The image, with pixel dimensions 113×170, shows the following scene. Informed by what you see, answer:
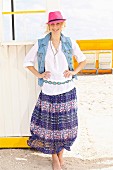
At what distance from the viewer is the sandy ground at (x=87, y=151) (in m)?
3.76

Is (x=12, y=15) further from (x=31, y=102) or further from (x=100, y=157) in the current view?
(x=100, y=157)

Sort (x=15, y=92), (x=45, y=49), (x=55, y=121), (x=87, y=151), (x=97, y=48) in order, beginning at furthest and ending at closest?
(x=97, y=48)
(x=87, y=151)
(x=15, y=92)
(x=55, y=121)
(x=45, y=49)

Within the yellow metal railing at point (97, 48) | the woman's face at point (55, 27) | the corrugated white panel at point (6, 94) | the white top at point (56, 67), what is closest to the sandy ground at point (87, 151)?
the corrugated white panel at point (6, 94)

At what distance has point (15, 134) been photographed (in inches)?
162

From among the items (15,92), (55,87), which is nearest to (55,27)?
(55,87)

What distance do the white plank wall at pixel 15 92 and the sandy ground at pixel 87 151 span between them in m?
0.27

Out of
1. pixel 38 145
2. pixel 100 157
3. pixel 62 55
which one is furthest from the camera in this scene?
pixel 100 157

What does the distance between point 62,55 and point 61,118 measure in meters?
0.55

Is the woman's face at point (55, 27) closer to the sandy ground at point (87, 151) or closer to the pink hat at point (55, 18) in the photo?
the pink hat at point (55, 18)

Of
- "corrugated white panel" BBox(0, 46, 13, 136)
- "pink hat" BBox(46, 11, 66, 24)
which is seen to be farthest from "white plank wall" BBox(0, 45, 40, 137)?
"pink hat" BBox(46, 11, 66, 24)

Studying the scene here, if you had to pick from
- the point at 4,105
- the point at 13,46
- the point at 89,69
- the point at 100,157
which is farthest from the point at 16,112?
the point at 89,69

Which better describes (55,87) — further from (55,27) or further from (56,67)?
(55,27)

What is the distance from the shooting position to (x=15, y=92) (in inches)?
157

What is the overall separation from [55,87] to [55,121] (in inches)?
12.4
